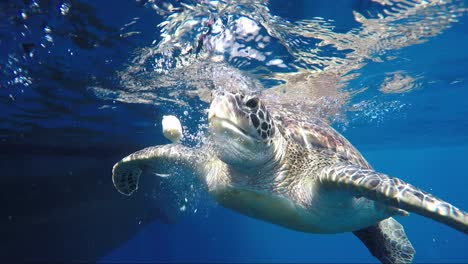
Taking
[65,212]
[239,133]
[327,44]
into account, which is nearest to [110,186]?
[65,212]

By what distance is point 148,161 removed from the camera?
5.18 metres

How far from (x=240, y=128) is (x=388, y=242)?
12.7 ft

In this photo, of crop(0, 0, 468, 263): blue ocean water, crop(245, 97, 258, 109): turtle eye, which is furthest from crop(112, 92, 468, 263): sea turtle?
crop(0, 0, 468, 263): blue ocean water

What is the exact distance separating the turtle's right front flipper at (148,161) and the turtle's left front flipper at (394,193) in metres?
2.32

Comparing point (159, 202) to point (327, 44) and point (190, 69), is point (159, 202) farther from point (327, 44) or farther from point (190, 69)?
point (327, 44)

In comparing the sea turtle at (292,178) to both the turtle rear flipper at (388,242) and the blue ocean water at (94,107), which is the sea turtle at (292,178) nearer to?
the turtle rear flipper at (388,242)

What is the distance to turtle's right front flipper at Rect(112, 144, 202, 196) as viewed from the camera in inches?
196

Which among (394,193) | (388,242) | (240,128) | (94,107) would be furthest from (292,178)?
(94,107)

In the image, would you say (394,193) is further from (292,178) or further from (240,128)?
(240,128)

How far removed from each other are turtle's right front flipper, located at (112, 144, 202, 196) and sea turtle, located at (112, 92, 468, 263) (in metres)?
0.02

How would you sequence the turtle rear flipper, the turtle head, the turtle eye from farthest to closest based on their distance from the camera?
the turtle rear flipper
the turtle eye
the turtle head

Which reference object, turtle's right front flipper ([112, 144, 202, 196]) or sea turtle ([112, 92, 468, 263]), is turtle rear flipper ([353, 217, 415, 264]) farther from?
turtle's right front flipper ([112, 144, 202, 196])

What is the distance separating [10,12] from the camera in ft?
14.6

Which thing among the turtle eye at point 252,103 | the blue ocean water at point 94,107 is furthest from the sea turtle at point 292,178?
the blue ocean water at point 94,107
